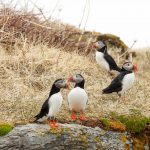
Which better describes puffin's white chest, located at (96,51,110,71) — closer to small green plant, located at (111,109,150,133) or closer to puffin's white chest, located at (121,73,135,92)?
puffin's white chest, located at (121,73,135,92)

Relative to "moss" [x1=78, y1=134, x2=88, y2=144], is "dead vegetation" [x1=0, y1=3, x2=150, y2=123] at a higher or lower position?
higher

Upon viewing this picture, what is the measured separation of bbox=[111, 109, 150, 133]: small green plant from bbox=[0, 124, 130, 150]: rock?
1.52 feet

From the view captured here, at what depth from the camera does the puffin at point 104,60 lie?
39.4 ft

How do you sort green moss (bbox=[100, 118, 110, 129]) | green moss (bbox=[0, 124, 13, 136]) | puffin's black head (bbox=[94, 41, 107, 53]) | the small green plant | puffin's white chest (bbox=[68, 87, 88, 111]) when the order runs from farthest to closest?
puffin's black head (bbox=[94, 41, 107, 53]), the small green plant, green moss (bbox=[100, 118, 110, 129]), puffin's white chest (bbox=[68, 87, 88, 111]), green moss (bbox=[0, 124, 13, 136])

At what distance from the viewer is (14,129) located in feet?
24.4

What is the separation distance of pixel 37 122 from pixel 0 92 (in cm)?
158

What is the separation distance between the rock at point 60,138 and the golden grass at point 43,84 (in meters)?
0.56

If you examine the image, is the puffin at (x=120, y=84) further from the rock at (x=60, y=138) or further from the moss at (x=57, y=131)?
the moss at (x=57, y=131)

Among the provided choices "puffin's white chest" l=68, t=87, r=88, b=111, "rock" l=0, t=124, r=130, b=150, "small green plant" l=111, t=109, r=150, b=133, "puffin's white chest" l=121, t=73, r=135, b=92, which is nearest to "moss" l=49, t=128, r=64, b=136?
"rock" l=0, t=124, r=130, b=150

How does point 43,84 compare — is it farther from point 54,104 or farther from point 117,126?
point 54,104

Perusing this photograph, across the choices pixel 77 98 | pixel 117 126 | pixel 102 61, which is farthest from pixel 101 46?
pixel 77 98

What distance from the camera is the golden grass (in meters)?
8.71

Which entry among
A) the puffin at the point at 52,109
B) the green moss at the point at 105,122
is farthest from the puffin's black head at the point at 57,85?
the green moss at the point at 105,122

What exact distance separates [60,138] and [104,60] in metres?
4.70
